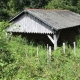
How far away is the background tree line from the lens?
3578 cm

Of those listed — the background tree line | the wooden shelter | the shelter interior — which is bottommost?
the shelter interior

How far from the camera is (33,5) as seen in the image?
3841cm

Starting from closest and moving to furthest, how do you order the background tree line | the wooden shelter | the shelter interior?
the wooden shelter < the shelter interior < the background tree line

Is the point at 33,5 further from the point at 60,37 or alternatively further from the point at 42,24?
the point at 42,24

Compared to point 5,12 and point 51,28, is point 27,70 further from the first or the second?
point 5,12

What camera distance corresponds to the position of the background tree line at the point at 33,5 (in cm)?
3578

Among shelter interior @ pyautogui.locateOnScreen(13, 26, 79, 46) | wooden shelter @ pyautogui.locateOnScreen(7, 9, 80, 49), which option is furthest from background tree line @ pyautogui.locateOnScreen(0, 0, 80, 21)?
wooden shelter @ pyautogui.locateOnScreen(7, 9, 80, 49)

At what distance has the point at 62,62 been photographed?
367 inches

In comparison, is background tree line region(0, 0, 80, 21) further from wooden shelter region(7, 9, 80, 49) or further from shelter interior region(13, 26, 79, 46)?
wooden shelter region(7, 9, 80, 49)

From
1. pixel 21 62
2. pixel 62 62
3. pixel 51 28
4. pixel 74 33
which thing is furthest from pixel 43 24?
pixel 21 62

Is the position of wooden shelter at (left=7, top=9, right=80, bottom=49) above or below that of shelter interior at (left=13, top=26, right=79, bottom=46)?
above

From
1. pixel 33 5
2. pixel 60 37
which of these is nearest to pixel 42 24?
pixel 60 37

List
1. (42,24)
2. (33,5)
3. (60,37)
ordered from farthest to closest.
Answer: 1. (33,5)
2. (60,37)
3. (42,24)

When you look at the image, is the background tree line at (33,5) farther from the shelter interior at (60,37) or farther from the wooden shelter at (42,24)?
the wooden shelter at (42,24)
